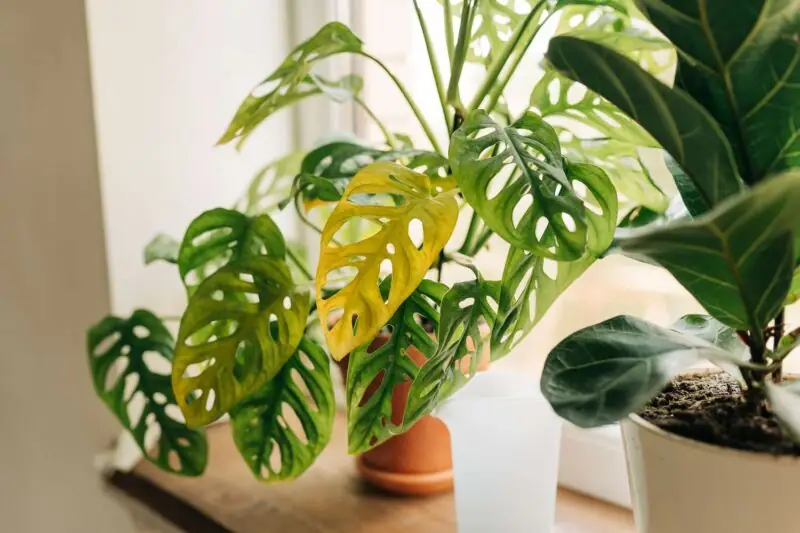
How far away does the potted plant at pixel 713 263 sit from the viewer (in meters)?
0.40

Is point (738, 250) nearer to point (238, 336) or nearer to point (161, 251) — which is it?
point (238, 336)

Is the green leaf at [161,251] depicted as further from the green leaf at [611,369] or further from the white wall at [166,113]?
the green leaf at [611,369]

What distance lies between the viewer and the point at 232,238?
768mm

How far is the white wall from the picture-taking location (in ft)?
3.18

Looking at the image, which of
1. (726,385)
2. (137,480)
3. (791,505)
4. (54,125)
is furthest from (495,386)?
(54,125)

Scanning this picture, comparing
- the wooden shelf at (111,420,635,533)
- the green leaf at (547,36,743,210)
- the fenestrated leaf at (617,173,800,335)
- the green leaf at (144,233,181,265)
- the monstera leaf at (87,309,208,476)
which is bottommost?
the wooden shelf at (111,420,635,533)

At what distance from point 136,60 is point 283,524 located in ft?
2.04

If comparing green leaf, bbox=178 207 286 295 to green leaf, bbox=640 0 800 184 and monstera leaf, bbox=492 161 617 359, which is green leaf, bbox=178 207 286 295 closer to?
monstera leaf, bbox=492 161 617 359

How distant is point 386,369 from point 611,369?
0.25 m

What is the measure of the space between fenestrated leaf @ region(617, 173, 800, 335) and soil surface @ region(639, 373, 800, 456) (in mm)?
58

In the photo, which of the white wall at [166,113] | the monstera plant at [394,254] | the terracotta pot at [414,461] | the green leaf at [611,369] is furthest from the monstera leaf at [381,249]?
the white wall at [166,113]

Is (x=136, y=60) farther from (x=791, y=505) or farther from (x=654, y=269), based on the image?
(x=791, y=505)

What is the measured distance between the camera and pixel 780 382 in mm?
515

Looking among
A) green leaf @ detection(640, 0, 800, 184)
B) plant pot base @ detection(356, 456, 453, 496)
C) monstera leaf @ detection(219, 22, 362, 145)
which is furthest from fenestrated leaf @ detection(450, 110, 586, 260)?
plant pot base @ detection(356, 456, 453, 496)
